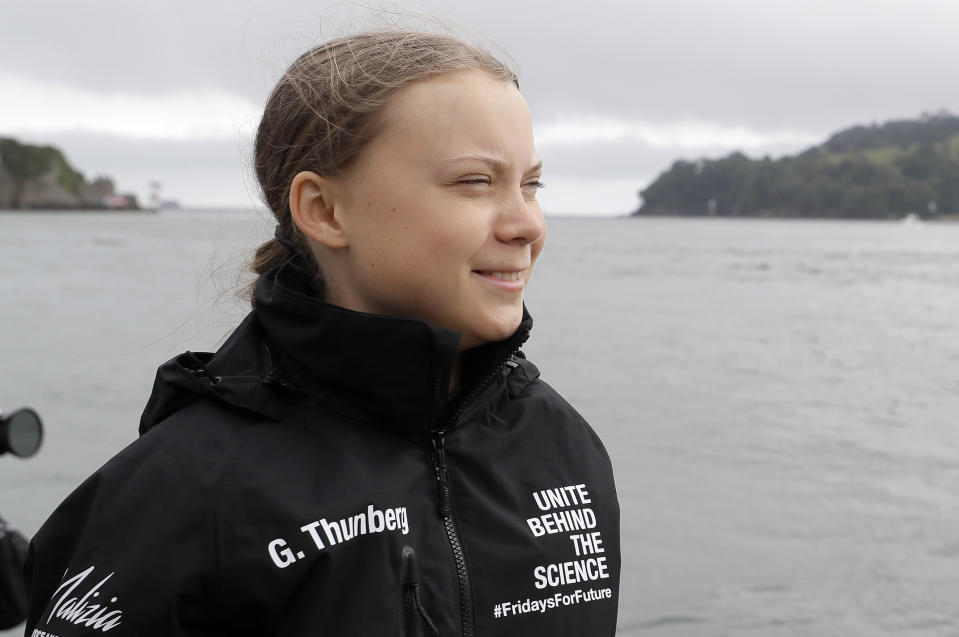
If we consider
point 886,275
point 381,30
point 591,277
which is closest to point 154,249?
point 591,277

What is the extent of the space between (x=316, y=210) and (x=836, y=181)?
14561 centimetres

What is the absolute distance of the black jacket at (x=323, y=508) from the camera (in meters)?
1.58

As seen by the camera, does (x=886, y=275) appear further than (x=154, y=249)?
No

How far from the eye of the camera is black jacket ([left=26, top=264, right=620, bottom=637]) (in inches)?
62.3

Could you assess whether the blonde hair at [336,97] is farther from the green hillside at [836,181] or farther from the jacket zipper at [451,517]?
the green hillside at [836,181]

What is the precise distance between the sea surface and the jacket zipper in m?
0.67

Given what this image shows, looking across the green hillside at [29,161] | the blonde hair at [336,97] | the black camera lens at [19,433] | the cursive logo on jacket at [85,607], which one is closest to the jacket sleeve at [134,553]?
the cursive logo on jacket at [85,607]

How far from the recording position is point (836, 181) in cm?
13850

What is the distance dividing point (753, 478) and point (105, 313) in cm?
1867

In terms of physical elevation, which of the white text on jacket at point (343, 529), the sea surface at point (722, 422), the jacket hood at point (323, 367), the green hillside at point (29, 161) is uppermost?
the green hillside at point (29, 161)

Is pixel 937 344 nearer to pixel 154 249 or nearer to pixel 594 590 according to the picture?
pixel 594 590

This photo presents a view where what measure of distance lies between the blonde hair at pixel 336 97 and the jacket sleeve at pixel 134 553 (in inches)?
20.5

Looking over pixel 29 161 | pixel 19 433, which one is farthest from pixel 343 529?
pixel 29 161

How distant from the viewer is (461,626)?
171cm
